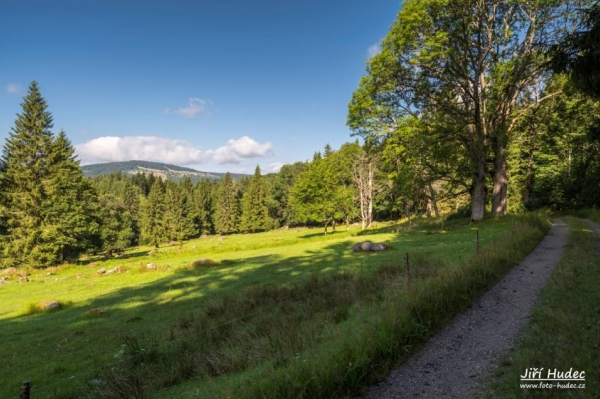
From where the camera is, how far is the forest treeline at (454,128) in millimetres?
26781

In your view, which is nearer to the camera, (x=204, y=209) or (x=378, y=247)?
(x=378, y=247)

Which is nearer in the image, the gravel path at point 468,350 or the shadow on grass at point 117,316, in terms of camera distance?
the gravel path at point 468,350

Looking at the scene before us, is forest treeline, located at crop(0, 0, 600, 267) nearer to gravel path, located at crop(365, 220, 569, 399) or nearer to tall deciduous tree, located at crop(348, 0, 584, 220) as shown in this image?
tall deciduous tree, located at crop(348, 0, 584, 220)

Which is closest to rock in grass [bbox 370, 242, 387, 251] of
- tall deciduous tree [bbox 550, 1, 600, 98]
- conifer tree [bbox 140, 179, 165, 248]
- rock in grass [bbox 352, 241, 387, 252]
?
rock in grass [bbox 352, 241, 387, 252]

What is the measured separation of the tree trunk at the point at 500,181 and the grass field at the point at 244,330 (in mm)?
8249

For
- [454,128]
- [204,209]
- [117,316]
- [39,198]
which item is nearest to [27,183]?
[39,198]

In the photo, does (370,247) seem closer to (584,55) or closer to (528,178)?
(584,55)

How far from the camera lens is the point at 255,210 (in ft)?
325

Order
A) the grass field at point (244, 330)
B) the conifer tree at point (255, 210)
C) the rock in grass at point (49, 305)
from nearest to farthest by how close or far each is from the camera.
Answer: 1. the grass field at point (244, 330)
2. the rock in grass at point (49, 305)
3. the conifer tree at point (255, 210)

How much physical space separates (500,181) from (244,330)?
2862 cm

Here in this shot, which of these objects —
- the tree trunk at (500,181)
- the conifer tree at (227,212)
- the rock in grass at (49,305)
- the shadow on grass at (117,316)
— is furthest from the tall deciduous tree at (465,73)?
the conifer tree at (227,212)

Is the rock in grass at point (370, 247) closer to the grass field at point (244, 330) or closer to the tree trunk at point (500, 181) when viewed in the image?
the grass field at point (244, 330)

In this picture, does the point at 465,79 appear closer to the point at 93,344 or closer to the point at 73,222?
the point at 93,344

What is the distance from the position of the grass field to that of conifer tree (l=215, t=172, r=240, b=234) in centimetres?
7710
